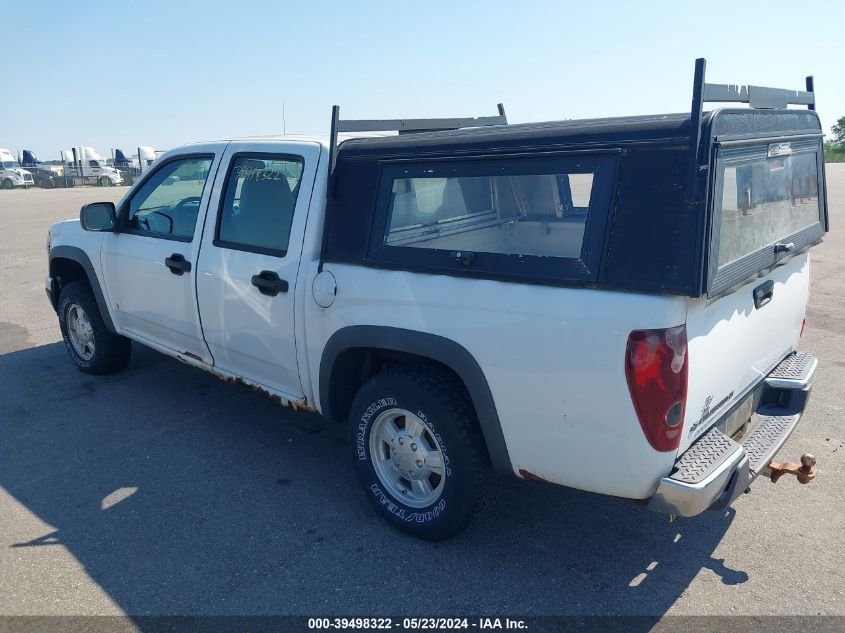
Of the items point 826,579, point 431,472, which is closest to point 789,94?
point 826,579

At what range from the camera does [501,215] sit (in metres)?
3.58

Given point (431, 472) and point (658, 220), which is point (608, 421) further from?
point (431, 472)

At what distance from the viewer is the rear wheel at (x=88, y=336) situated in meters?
5.48

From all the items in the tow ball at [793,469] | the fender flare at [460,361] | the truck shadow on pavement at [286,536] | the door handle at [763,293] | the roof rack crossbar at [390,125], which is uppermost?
the roof rack crossbar at [390,125]

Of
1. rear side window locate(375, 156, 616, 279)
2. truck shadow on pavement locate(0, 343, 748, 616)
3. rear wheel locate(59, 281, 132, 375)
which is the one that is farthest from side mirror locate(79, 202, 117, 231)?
rear side window locate(375, 156, 616, 279)

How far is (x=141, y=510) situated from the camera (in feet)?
12.1

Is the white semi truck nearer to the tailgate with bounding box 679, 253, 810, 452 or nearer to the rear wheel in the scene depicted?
the rear wheel

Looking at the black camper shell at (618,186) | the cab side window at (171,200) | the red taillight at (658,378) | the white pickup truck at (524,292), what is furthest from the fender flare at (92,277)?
the red taillight at (658,378)

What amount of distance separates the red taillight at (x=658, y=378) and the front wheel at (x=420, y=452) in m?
0.85

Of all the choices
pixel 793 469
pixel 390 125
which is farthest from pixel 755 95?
pixel 390 125

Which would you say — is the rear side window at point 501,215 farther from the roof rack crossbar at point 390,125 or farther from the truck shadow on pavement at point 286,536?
the truck shadow on pavement at point 286,536

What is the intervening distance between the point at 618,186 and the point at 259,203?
7.16 feet

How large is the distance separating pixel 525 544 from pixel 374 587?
2.57 ft

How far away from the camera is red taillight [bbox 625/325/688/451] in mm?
2473
